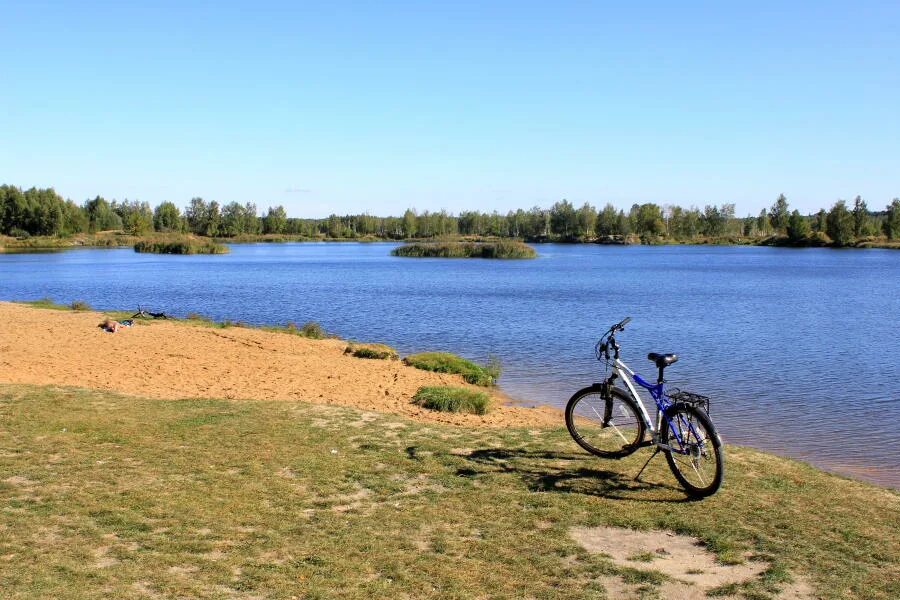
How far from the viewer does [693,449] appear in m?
7.27

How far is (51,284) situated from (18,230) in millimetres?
96769

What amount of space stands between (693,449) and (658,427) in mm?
586

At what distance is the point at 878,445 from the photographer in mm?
12344

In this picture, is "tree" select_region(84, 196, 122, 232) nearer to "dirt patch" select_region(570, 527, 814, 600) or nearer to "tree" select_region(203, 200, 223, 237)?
"tree" select_region(203, 200, 223, 237)

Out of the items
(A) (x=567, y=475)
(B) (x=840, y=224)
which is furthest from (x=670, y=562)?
(B) (x=840, y=224)

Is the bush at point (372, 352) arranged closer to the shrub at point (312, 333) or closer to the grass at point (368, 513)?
the shrub at point (312, 333)

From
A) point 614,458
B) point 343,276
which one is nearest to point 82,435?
point 614,458

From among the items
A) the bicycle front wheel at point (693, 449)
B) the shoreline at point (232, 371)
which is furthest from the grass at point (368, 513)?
the shoreline at point (232, 371)

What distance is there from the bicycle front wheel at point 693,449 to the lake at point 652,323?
15.5 feet

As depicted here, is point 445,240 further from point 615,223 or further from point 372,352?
point 372,352

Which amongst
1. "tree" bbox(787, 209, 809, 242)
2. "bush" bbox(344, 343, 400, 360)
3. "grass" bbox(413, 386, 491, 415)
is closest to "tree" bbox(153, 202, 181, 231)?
"tree" bbox(787, 209, 809, 242)

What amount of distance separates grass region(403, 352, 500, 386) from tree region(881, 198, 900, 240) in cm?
14162

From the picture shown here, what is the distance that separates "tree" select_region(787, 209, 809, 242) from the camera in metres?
145

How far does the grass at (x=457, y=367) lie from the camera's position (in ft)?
58.0
